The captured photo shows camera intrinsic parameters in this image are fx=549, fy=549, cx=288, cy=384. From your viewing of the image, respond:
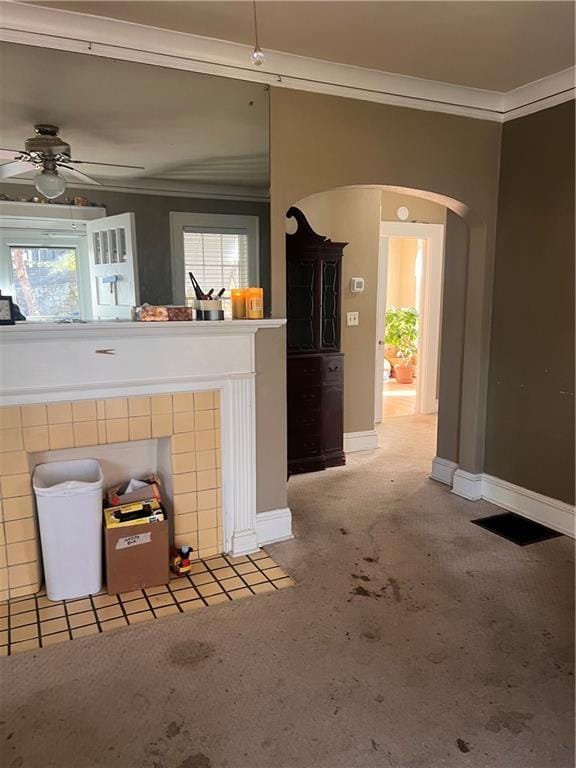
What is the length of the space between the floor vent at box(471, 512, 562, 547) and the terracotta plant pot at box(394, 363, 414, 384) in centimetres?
485

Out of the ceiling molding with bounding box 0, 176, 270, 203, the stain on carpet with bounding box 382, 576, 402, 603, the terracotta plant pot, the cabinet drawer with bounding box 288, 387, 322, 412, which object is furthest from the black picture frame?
the terracotta plant pot

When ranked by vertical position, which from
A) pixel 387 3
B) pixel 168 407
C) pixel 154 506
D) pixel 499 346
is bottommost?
pixel 154 506

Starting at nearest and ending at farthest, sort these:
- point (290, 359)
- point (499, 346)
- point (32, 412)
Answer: point (32, 412) < point (499, 346) < point (290, 359)

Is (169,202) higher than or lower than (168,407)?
higher

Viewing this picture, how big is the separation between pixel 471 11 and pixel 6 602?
10.9ft

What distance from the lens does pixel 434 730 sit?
1.83 m

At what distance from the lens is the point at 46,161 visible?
244 centimetres

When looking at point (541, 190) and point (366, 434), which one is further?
point (366, 434)

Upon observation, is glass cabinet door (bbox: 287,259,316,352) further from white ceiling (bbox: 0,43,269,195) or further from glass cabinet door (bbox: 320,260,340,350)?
white ceiling (bbox: 0,43,269,195)

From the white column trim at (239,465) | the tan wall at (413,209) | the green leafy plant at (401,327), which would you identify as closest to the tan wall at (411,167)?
the white column trim at (239,465)

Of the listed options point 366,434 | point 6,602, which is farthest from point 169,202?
point 366,434

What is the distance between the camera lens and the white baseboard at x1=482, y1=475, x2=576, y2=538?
10.7 ft

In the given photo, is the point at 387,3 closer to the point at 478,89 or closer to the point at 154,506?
the point at 478,89

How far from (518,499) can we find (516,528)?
269 mm
